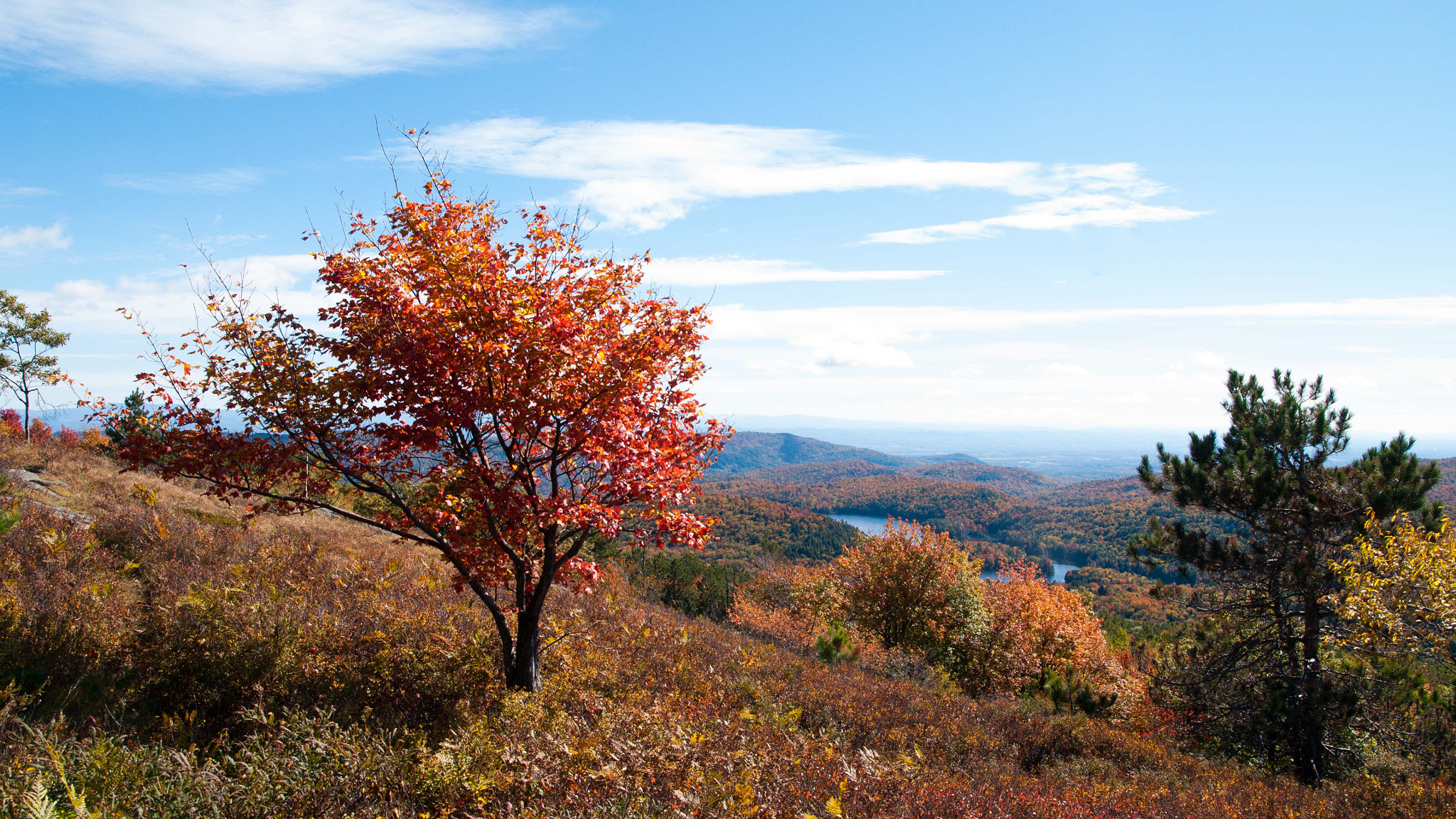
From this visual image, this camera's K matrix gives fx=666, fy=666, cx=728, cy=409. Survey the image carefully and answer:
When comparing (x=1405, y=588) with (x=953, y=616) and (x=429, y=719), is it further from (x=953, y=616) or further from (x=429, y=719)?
(x=953, y=616)

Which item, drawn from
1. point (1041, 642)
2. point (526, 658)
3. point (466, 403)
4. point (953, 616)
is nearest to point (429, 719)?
point (526, 658)

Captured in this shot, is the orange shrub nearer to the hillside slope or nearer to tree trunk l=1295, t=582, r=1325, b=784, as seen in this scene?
tree trunk l=1295, t=582, r=1325, b=784

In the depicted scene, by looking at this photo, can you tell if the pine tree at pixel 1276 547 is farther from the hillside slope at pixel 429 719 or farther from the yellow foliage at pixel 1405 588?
the hillside slope at pixel 429 719

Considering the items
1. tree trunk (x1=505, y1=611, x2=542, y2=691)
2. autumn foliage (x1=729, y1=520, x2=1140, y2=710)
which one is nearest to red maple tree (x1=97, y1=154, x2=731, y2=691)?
tree trunk (x1=505, y1=611, x2=542, y2=691)

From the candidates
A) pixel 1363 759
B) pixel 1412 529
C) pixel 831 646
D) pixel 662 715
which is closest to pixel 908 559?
pixel 831 646

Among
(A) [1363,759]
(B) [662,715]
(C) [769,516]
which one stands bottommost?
(C) [769,516]

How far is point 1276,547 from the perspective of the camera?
13.8 m

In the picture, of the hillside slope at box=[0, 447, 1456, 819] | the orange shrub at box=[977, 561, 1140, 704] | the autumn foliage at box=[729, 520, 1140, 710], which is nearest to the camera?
the hillside slope at box=[0, 447, 1456, 819]

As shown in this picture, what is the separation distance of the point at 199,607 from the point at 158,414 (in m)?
2.18

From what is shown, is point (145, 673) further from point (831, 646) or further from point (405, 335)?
point (831, 646)

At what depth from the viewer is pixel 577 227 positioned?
7188 millimetres

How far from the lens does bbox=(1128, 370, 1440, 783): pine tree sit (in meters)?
12.9

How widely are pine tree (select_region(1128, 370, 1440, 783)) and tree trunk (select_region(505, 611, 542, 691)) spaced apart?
1367cm

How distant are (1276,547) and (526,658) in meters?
15.0
